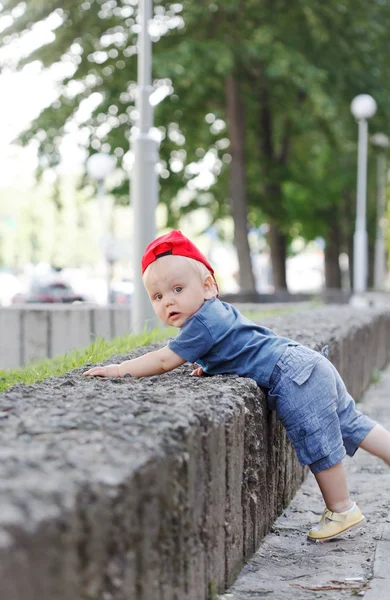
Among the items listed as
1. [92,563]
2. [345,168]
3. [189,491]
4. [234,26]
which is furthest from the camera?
[345,168]

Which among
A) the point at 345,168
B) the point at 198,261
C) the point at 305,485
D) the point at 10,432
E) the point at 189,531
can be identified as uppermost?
the point at 345,168

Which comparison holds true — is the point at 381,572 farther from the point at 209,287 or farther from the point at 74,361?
the point at 74,361

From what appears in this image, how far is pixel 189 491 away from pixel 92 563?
32.0 inches

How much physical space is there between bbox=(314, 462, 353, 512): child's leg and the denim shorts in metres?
0.04

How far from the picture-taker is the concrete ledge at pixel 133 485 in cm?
220

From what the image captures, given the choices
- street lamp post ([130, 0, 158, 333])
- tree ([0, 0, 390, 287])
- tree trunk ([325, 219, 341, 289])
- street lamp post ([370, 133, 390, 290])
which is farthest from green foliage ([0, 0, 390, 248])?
tree trunk ([325, 219, 341, 289])

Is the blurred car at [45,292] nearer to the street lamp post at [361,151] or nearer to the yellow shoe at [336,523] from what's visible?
the street lamp post at [361,151]

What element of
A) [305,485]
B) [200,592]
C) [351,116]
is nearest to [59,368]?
[305,485]

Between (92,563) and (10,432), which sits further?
(10,432)

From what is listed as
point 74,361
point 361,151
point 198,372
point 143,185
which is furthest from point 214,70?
point 198,372

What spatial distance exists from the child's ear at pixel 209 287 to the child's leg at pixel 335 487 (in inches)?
Result: 36.1

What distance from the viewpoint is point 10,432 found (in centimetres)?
287

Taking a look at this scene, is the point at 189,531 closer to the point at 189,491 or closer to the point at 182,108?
the point at 189,491

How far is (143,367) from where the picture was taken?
4.60 m
